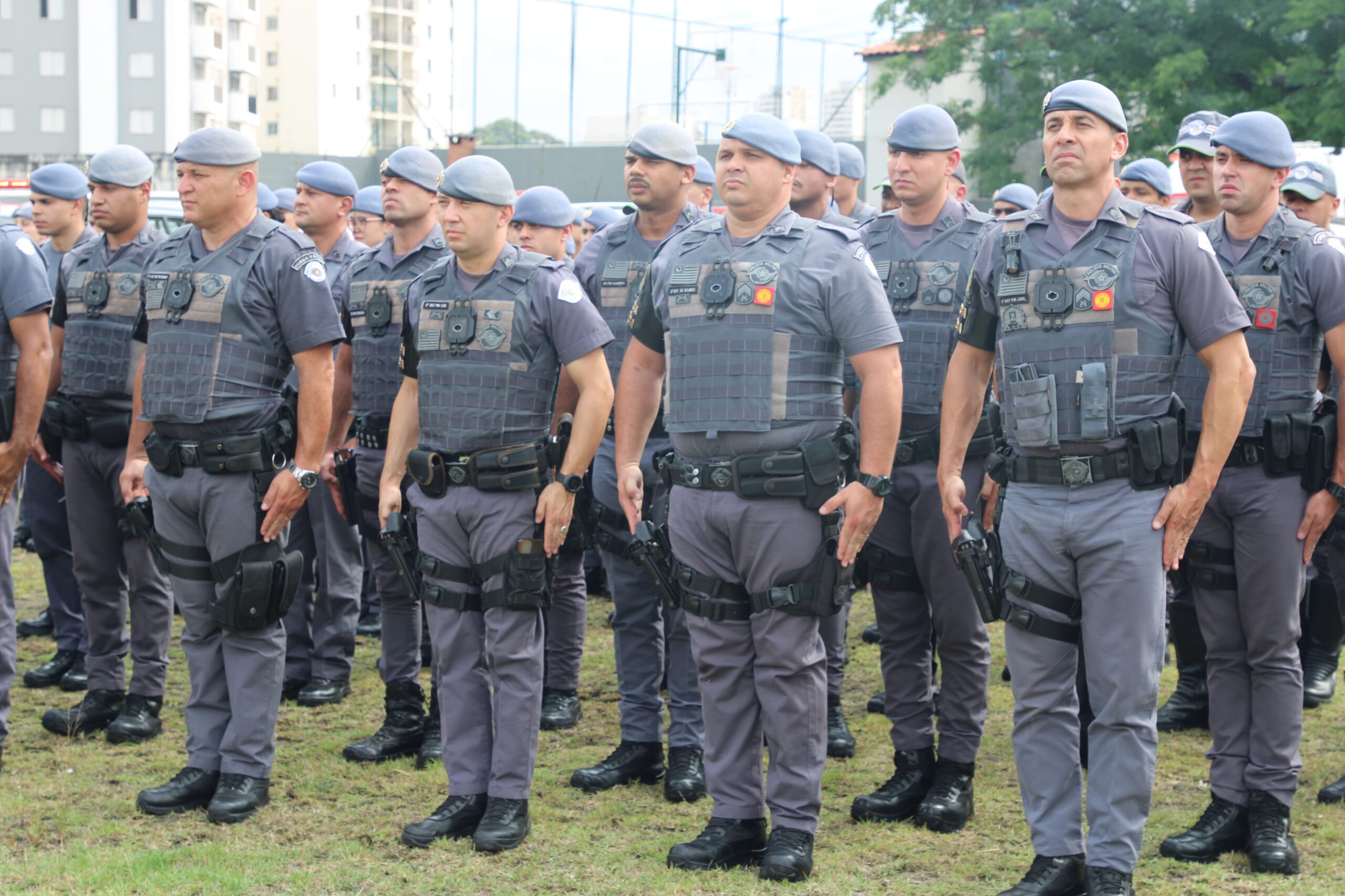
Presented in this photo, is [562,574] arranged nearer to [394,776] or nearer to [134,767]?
[394,776]

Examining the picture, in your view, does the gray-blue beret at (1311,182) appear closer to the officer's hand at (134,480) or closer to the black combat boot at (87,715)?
the officer's hand at (134,480)

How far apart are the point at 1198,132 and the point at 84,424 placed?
16.7 feet

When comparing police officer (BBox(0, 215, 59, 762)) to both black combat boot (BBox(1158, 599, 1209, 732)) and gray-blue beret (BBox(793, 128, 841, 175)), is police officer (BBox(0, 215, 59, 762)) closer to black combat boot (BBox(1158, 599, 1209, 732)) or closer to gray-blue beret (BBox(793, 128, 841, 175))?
gray-blue beret (BBox(793, 128, 841, 175))

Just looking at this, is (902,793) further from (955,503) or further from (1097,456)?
(1097,456)

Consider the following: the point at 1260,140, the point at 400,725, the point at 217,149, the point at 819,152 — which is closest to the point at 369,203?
the point at 217,149

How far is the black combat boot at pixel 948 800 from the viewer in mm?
4922

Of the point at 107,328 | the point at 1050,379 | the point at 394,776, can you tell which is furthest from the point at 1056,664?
the point at 107,328

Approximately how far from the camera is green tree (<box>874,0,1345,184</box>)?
23.8 m

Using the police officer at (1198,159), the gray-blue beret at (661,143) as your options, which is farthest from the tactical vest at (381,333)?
the police officer at (1198,159)

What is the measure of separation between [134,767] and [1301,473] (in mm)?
4656

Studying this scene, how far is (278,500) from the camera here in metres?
5.05

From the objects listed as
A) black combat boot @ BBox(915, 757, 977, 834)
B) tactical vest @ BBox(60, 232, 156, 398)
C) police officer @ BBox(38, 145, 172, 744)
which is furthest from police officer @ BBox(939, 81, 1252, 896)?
tactical vest @ BBox(60, 232, 156, 398)

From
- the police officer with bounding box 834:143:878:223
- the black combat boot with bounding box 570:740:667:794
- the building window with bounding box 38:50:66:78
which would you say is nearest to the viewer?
the black combat boot with bounding box 570:740:667:794

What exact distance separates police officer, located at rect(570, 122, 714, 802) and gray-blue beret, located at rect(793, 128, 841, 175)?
53cm
